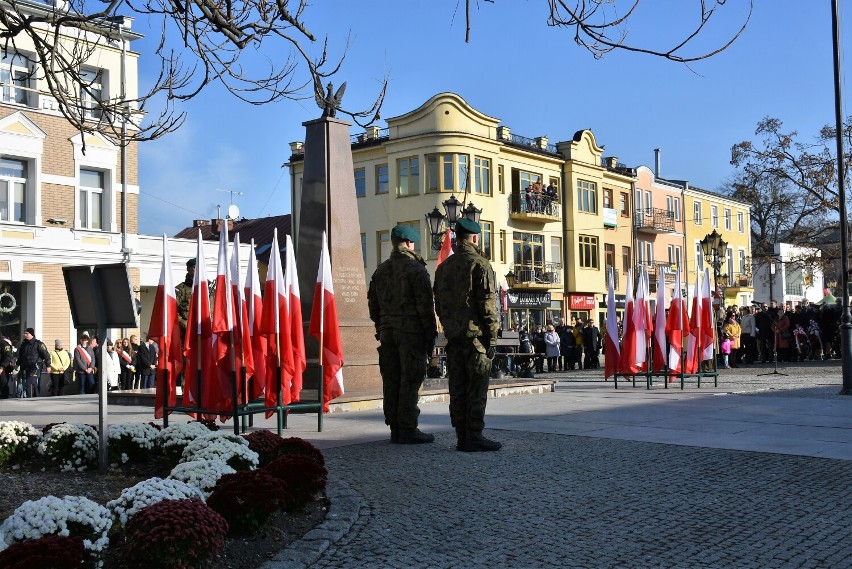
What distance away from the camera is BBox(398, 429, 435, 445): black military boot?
361 inches

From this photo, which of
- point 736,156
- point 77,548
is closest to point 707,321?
point 77,548

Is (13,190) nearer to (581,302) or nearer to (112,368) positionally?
(112,368)

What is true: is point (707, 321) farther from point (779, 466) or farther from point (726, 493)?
point (726, 493)

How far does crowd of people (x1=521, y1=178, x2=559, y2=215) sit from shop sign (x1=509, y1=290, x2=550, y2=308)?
14.8 ft

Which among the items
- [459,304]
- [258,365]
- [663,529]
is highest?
[459,304]

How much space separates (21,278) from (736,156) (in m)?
26.1

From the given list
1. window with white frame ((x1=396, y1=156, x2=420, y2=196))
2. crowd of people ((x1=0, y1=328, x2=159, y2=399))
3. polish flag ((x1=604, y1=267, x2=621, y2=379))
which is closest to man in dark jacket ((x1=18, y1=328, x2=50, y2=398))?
crowd of people ((x1=0, y1=328, x2=159, y2=399))

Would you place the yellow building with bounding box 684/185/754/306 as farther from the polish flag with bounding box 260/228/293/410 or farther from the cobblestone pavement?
the cobblestone pavement

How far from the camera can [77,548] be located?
406 centimetres

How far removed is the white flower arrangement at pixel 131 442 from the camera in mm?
7578

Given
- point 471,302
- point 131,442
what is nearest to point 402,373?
point 471,302

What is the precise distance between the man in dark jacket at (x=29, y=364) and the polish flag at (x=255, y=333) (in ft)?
40.7

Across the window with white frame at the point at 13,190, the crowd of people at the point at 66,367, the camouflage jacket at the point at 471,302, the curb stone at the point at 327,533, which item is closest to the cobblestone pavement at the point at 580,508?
the curb stone at the point at 327,533

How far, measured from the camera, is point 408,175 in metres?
45.4
